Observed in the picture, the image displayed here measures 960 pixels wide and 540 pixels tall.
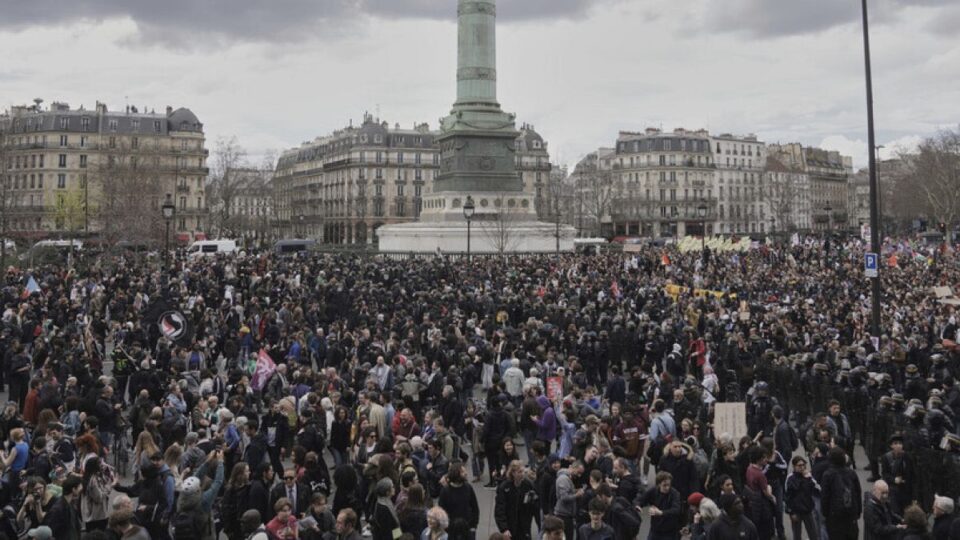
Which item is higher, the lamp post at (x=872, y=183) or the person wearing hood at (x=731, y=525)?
the lamp post at (x=872, y=183)

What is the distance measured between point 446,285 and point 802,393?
682 inches

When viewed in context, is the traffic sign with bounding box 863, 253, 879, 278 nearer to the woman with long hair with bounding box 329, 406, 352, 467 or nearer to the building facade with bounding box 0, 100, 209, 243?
the woman with long hair with bounding box 329, 406, 352, 467

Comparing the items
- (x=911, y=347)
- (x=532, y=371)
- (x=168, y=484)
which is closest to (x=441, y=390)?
(x=532, y=371)

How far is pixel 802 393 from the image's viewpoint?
16281 millimetres

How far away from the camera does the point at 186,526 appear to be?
28.2 ft

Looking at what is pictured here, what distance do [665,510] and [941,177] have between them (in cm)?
9793

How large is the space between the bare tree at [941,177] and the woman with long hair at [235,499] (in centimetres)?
8524

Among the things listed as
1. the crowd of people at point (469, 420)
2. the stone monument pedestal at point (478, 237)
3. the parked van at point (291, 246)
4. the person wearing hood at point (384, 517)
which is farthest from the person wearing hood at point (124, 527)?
the parked van at point (291, 246)

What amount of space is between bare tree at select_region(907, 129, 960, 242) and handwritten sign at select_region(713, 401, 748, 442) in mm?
79663

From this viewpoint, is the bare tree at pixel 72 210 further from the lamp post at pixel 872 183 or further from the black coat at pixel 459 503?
the black coat at pixel 459 503

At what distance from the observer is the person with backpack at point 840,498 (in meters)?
9.45

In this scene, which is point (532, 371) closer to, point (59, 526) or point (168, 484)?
point (168, 484)

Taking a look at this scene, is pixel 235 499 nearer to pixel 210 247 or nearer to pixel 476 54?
pixel 476 54

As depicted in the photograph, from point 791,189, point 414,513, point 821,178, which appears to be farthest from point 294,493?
point 821,178
